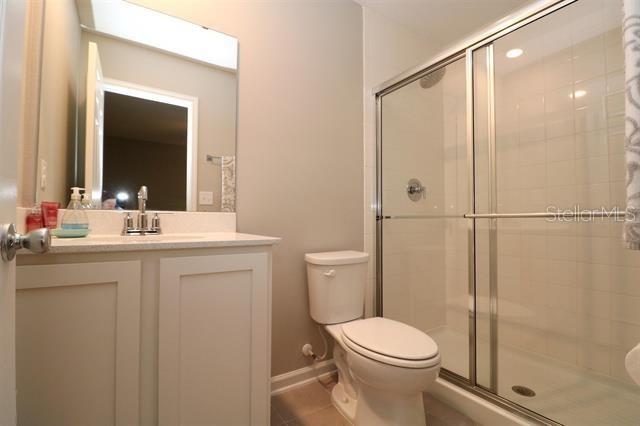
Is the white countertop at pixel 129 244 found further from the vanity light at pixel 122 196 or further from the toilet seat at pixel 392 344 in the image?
the toilet seat at pixel 392 344

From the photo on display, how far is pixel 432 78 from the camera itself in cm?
178

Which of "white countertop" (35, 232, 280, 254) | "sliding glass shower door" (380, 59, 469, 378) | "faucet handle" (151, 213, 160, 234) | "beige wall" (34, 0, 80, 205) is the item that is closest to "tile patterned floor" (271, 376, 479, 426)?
"sliding glass shower door" (380, 59, 469, 378)

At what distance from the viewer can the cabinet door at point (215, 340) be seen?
883mm

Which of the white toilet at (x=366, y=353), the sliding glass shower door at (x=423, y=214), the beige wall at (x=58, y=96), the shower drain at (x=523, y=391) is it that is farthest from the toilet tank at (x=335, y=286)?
the beige wall at (x=58, y=96)

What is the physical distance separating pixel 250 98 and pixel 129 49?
0.55 metres

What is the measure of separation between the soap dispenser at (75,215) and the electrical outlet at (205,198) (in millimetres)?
446

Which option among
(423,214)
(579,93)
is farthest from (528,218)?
(579,93)

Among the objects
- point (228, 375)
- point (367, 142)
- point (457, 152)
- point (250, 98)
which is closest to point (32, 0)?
point (250, 98)

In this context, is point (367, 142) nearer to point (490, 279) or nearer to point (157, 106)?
point (490, 279)

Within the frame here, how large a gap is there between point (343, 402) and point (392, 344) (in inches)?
21.1

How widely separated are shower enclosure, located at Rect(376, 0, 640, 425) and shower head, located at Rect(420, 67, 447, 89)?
0.01 meters

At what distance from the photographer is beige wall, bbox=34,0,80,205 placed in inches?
39.2

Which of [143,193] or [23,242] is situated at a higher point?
[143,193]

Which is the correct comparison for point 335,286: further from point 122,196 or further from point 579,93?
point 579,93
